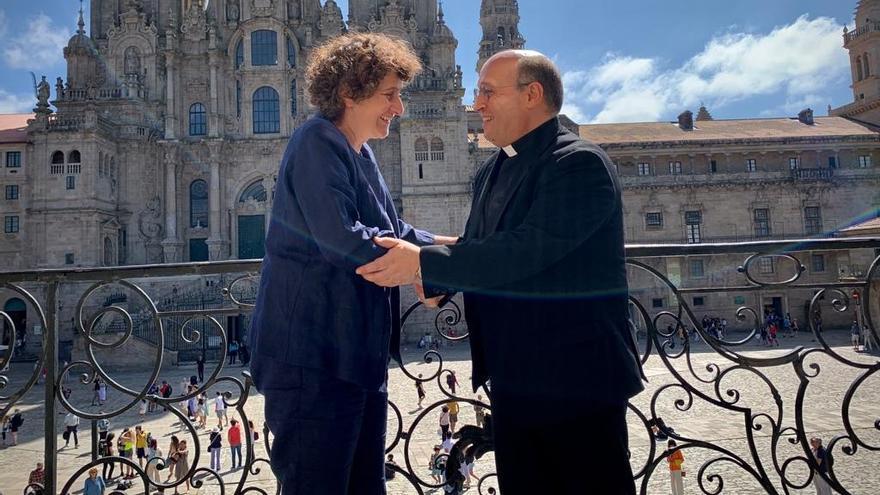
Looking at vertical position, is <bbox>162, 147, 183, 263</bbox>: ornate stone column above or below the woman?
above

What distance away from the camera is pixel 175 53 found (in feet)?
127

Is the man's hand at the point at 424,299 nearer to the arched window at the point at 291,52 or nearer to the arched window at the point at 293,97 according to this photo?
the arched window at the point at 293,97

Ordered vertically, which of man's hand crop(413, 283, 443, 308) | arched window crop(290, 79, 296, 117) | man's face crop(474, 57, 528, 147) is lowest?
man's hand crop(413, 283, 443, 308)

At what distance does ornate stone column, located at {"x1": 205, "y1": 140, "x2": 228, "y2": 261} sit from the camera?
3644 cm

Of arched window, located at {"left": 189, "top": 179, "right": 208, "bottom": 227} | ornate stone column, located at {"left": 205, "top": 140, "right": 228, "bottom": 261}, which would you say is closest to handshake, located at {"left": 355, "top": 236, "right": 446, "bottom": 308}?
ornate stone column, located at {"left": 205, "top": 140, "right": 228, "bottom": 261}

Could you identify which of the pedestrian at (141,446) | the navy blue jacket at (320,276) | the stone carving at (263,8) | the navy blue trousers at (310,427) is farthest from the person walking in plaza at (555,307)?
the stone carving at (263,8)

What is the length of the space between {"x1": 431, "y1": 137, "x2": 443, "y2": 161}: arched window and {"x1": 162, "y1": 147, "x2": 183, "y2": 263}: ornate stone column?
1778cm

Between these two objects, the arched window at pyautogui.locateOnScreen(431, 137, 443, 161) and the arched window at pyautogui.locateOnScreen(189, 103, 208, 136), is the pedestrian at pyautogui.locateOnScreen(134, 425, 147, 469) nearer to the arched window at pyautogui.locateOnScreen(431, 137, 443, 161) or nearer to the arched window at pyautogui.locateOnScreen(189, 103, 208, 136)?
the arched window at pyautogui.locateOnScreen(431, 137, 443, 161)

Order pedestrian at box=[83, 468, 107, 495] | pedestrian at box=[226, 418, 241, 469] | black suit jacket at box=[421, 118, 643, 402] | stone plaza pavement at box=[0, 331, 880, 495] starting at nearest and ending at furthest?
black suit jacket at box=[421, 118, 643, 402]
pedestrian at box=[83, 468, 107, 495]
stone plaza pavement at box=[0, 331, 880, 495]
pedestrian at box=[226, 418, 241, 469]

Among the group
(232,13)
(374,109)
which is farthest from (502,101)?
(232,13)

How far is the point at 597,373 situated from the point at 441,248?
81cm

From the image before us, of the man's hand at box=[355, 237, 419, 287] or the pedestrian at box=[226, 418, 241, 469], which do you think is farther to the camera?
the pedestrian at box=[226, 418, 241, 469]

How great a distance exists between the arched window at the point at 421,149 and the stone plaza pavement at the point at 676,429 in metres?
16.0

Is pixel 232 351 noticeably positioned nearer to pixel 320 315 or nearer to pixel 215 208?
pixel 215 208
